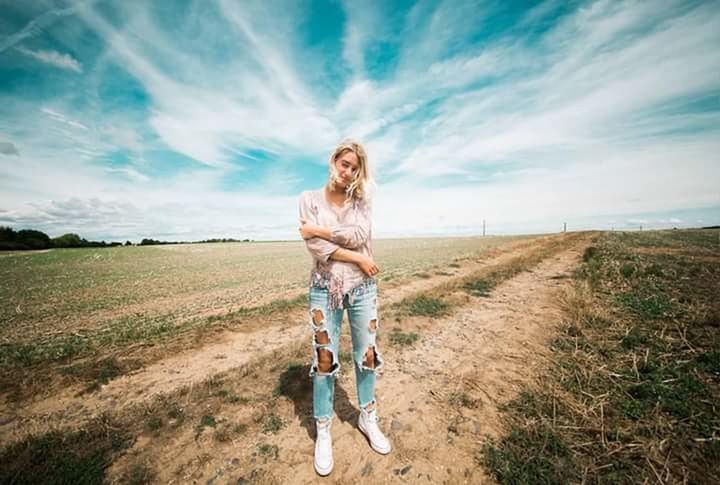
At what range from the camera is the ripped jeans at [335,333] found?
8.45 feet

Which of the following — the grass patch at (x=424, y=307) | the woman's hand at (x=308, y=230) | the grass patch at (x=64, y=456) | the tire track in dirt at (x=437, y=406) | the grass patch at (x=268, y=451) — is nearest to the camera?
the woman's hand at (x=308, y=230)

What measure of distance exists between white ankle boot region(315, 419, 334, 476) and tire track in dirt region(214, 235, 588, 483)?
85 mm

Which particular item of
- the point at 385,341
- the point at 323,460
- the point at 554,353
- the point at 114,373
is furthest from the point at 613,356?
the point at 114,373

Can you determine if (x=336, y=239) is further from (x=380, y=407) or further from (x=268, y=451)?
(x=380, y=407)

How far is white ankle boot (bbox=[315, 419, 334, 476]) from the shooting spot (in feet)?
8.64

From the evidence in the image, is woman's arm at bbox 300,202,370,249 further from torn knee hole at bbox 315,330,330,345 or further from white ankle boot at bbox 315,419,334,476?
white ankle boot at bbox 315,419,334,476

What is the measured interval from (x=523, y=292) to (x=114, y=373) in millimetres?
10960

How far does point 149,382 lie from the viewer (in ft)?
14.4

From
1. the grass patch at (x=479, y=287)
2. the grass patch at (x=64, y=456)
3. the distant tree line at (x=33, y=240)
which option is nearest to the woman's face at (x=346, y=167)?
the grass patch at (x=64, y=456)

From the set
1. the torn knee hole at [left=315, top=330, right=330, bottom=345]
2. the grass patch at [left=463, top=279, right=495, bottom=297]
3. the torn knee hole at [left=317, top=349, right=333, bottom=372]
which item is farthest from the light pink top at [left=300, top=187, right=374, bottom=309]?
the grass patch at [left=463, top=279, right=495, bottom=297]

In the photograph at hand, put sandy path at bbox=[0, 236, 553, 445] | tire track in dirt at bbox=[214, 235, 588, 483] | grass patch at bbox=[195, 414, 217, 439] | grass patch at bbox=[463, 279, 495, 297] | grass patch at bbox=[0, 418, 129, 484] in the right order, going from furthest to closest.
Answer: grass patch at bbox=[463, 279, 495, 297]
sandy path at bbox=[0, 236, 553, 445]
grass patch at bbox=[195, 414, 217, 439]
tire track in dirt at bbox=[214, 235, 588, 483]
grass patch at bbox=[0, 418, 129, 484]

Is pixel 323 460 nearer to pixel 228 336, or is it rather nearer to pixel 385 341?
pixel 385 341

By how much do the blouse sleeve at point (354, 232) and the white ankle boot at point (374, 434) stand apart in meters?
1.91

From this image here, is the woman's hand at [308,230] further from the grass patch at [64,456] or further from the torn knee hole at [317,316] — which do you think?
the grass patch at [64,456]
